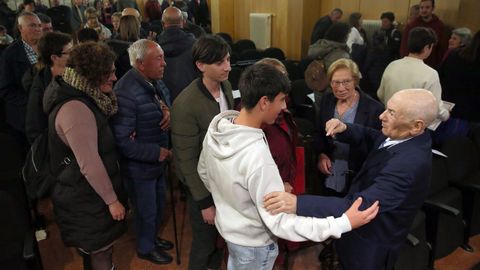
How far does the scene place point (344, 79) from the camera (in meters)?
2.20

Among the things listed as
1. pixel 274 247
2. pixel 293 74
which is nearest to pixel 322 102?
pixel 274 247

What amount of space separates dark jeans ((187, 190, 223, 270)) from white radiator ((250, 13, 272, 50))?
6121 millimetres

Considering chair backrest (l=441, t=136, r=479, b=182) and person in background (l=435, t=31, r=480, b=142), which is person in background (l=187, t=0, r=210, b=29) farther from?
chair backrest (l=441, t=136, r=479, b=182)

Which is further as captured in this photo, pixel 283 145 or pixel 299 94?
pixel 299 94

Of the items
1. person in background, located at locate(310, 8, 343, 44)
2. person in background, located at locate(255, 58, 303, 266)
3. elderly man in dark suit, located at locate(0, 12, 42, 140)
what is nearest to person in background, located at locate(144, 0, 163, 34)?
person in background, located at locate(310, 8, 343, 44)

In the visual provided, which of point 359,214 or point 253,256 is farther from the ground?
point 359,214

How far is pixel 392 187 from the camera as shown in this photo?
147 centimetres

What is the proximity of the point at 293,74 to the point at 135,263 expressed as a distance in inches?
125

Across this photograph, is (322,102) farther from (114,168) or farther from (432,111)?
(114,168)

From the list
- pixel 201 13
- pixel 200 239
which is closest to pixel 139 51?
pixel 200 239

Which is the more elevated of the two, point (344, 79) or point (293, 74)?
point (344, 79)

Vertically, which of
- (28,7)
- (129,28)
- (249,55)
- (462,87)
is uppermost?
(28,7)

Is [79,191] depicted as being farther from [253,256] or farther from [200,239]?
[253,256]

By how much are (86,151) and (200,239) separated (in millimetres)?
815
